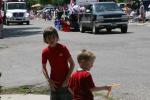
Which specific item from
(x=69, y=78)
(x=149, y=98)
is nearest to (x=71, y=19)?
(x=149, y=98)

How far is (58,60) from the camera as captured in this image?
6.82 m

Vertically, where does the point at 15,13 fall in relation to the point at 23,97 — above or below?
below

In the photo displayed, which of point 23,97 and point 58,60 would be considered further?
point 23,97

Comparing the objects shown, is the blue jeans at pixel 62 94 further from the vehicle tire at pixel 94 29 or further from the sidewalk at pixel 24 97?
the vehicle tire at pixel 94 29

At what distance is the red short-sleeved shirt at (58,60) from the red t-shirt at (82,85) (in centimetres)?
67

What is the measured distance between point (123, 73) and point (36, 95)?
378 cm

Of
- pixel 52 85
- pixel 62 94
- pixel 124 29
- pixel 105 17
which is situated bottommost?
pixel 124 29

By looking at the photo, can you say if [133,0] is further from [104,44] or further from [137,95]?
[137,95]

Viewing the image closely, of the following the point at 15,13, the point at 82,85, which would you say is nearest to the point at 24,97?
the point at 82,85

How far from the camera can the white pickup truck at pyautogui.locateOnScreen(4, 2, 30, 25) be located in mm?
56062

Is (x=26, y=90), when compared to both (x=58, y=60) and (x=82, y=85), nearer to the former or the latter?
(x=58, y=60)

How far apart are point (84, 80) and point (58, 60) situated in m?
0.89

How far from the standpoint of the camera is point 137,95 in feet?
35.9

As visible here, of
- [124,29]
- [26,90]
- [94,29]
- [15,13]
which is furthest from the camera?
[15,13]
